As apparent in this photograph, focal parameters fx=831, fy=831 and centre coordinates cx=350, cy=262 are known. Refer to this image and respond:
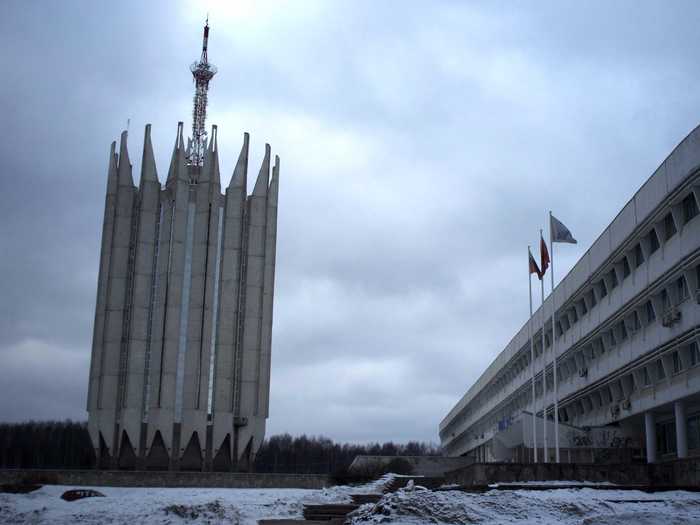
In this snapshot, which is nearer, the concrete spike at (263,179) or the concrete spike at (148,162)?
the concrete spike at (148,162)

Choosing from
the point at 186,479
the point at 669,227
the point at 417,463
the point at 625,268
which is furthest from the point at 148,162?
the point at 669,227

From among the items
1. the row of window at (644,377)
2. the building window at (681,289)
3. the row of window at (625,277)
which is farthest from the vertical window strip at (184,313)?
the building window at (681,289)

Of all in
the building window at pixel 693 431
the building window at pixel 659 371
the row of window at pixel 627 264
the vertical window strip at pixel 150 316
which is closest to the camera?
the row of window at pixel 627 264

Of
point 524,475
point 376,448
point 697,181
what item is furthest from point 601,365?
point 376,448

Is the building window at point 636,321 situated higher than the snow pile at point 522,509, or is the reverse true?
the building window at point 636,321

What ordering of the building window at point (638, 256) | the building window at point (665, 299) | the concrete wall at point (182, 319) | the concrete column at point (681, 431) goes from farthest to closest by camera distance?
the concrete wall at point (182, 319) → the building window at point (638, 256) → the building window at point (665, 299) → the concrete column at point (681, 431)

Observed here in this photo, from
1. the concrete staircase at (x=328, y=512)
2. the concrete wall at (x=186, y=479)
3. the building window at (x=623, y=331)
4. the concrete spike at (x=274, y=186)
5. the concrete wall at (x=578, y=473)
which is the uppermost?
the concrete spike at (x=274, y=186)

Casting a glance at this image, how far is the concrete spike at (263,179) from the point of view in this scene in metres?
62.1

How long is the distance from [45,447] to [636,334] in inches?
2265

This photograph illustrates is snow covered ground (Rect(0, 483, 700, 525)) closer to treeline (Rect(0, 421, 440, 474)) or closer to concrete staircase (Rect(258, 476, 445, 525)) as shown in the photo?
concrete staircase (Rect(258, 476, 445, 525))

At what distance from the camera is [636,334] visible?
35219 millimetres

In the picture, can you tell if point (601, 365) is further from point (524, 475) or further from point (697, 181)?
point (524, 475)

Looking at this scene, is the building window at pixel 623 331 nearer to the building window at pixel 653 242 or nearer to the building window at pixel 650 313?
the building window at pixel 650 313

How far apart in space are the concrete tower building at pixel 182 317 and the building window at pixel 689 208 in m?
35.2
